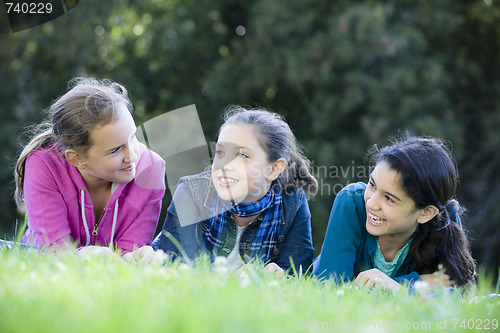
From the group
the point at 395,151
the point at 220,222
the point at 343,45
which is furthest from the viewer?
the point at 343,45

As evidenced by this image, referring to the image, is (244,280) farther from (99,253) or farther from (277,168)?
(277,168)

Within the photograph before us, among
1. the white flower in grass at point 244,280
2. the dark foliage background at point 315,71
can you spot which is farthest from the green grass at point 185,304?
the dark foliage background at point 315,71

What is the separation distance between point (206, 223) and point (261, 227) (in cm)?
36

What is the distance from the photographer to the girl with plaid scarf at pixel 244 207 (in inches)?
138

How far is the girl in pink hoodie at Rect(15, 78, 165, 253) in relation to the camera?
3271 millimetres

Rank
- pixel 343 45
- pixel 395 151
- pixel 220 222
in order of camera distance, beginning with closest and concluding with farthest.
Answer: pixel 395 151, pixel 220 222, pixel 343 45

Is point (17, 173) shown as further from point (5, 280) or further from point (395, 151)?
point (395, 151)

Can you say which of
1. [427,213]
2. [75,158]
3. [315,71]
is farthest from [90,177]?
[315,71]

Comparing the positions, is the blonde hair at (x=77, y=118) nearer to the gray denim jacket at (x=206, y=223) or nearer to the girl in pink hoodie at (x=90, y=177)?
the girl in pink hoodie at (x=90, y=177)

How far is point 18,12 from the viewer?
34.4 feet

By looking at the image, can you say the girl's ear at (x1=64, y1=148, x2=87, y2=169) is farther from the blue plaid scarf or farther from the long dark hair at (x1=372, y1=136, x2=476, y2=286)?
the long dark hair at (x1=372, y1=136, x2=476, y2=286)

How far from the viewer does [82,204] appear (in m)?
3.37

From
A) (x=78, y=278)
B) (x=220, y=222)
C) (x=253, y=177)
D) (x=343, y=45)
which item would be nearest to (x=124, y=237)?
(x=220, y=222)

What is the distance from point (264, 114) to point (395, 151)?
94 centimetres
